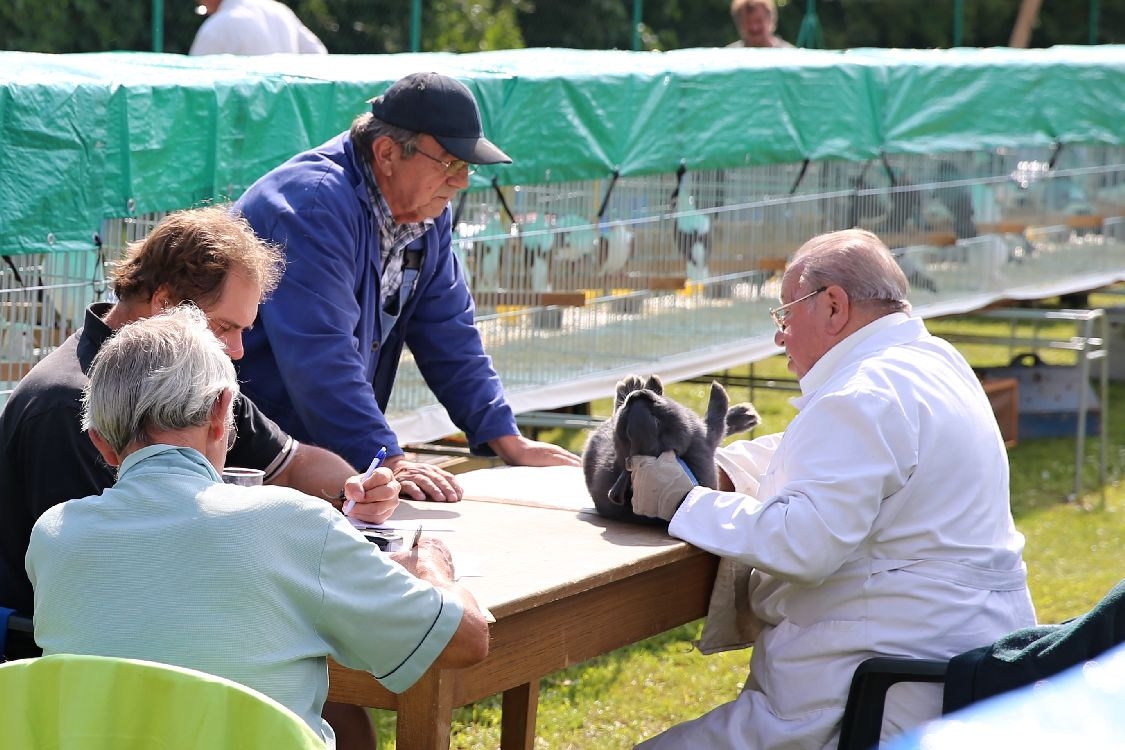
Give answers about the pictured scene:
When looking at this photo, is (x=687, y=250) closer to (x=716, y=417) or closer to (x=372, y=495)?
(x=716, y=417)

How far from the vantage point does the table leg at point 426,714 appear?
2.73 meters

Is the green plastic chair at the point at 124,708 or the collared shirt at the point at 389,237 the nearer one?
the green plastic chair at the point at 124,708

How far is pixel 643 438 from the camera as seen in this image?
132 inches

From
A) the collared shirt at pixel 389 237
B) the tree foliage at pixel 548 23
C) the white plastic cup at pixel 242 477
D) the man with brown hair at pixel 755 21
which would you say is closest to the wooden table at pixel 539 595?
the white plastic cup at pixel 242 477

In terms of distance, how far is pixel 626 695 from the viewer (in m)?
5.62

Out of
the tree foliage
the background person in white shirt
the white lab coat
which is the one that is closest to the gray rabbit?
the white lab coat

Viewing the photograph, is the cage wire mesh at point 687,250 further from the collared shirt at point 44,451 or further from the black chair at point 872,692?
the black chair at point 872,692

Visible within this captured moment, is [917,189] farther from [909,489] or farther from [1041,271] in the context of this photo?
[909,489]

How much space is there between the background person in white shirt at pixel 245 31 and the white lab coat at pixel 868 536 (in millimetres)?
5460

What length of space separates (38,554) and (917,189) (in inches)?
309

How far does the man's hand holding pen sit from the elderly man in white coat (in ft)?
1.97

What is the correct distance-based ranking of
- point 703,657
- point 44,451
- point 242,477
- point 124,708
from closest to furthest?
point 124,708
point 242,477
point 44,451
point 703,657

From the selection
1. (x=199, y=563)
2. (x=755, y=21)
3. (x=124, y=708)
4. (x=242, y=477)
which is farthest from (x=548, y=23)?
(x=124, y=708)

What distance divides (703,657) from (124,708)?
4.44 meters
